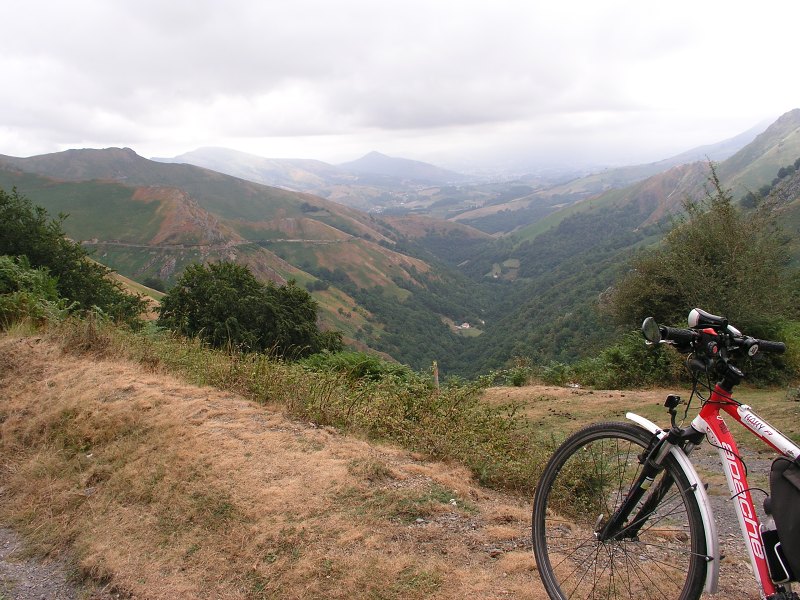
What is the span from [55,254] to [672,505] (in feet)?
81.4

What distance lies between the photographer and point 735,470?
2373mm

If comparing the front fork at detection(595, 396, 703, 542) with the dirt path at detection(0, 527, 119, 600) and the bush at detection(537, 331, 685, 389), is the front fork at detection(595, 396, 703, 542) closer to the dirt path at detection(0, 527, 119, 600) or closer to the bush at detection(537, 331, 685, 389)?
the dirt path at detection(0, 527, 119, 600)

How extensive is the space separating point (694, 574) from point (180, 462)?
4.14 meters

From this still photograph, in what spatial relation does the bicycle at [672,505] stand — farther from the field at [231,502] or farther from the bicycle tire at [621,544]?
the field at [231,502]

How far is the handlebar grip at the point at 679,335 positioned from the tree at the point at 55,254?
1792 cm

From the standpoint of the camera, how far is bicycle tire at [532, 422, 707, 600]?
259 centimetres

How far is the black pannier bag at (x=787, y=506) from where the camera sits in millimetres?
2041

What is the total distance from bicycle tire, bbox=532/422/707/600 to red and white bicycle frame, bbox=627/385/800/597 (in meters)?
0.08

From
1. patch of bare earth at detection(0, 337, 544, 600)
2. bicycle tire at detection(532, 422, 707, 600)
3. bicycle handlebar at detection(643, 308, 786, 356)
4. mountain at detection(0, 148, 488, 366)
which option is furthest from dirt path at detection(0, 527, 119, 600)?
mountain at detection(0, 148, 488, 366)

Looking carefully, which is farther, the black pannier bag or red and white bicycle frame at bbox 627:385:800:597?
red and white bicycle frame at bbox 627:385:800:597

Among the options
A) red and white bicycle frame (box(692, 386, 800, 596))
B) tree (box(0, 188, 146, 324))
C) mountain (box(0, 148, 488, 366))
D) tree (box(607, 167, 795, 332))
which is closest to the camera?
red and white bicycle frame (box(692, 386, 800, 596))

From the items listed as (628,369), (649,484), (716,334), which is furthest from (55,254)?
(716,334)

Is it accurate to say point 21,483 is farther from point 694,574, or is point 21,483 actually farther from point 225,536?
point 694,574

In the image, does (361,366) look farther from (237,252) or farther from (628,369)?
(237,252)
